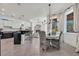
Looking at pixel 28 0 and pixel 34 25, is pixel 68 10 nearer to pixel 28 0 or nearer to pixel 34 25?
pixel 34 25

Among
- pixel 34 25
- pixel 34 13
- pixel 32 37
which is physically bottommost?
pixel 32 37

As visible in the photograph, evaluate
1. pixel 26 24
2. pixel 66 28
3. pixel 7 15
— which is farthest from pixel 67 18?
pixel 7 15

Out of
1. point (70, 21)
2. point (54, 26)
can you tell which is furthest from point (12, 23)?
point (70, 21)

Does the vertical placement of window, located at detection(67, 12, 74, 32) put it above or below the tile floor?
above

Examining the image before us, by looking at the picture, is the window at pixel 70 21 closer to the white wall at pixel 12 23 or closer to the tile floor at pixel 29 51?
the tile floor at pixel 29 51

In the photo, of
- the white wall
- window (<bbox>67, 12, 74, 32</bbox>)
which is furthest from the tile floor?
window (<bbox>67, 12, 74, 32</bbox>)

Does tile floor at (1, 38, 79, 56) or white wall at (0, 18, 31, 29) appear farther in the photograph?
white wall at (0, 18, 31, 29)

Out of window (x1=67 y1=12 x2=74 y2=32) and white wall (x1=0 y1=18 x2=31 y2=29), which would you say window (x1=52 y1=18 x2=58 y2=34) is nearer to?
window (x1=67 y1=12 x2=74 y2=32)

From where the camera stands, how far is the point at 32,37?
12.7 meters

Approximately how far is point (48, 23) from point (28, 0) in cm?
505

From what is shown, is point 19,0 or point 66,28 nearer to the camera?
point 19,0

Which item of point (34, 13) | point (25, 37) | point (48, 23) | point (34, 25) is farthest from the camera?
point (25, 37)

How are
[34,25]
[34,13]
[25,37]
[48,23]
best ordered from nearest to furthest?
[34,13], [48,23], [34,25], [25,37]

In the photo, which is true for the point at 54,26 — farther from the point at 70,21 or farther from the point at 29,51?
the point at 29,51
